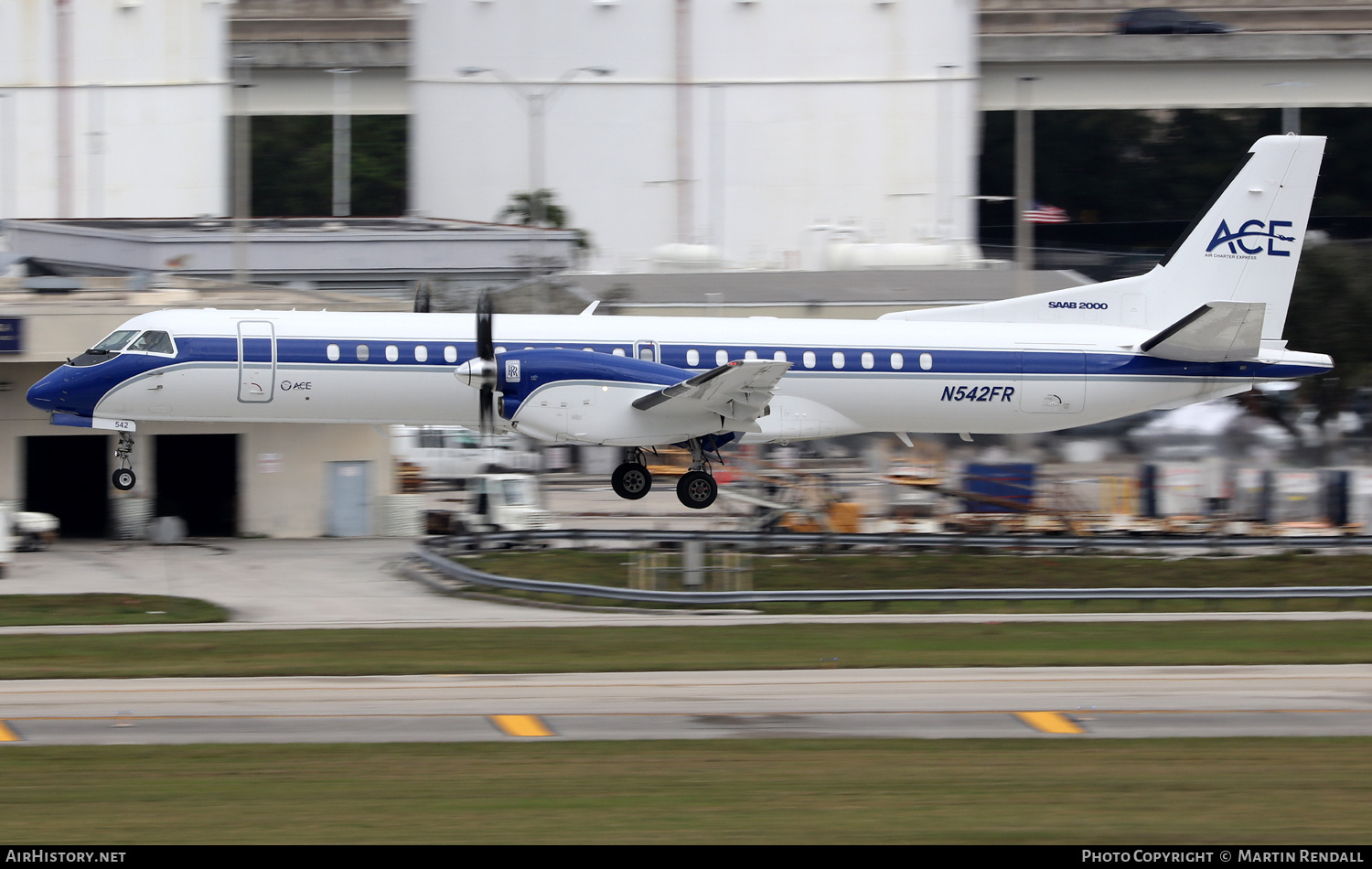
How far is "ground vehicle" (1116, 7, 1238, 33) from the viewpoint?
7088cm

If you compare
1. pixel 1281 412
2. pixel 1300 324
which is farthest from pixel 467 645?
pixel 1300 324

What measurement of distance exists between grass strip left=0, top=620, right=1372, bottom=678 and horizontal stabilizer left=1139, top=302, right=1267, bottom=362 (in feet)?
20.7

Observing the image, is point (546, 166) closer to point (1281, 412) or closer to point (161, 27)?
point (161, 27)

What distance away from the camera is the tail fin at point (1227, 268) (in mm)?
28688

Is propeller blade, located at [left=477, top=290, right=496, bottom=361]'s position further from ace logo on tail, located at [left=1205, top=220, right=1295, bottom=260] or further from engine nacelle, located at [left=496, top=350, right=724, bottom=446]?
ace logo on tail, located at [left=1205, top=220, right=1295, bottom=260]

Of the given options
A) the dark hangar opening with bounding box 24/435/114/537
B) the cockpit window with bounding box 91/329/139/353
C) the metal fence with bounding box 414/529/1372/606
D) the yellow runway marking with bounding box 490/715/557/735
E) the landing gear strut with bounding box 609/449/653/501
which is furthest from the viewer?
the dark hangar opening with bounding box 24/435/114/537

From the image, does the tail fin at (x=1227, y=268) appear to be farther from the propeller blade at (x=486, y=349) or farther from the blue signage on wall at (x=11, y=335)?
the blue signage on wall at (x=11, y=335)

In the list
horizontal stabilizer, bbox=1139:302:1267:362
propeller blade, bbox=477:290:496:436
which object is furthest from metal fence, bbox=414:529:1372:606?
horizontal stabilizer, bbox=1139:302:1267:362

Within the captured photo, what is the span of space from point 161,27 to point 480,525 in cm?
3719

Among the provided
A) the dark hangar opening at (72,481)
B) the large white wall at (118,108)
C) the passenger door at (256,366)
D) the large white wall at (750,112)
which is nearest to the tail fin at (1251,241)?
the passenger door at (256,366)

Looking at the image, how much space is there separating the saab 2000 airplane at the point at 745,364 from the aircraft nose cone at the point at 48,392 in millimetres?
36

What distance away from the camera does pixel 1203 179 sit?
7369 cm

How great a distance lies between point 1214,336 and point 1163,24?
1948 inches

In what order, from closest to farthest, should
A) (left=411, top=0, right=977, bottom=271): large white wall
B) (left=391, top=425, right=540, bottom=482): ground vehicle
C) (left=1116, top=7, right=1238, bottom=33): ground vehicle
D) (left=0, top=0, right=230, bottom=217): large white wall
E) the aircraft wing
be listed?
1. the aircraft wing
2. (left=391, top=425, right=540, bottom=482): ground vehicle
3. (left=0, top=0, right=230, bottom=217): large white wall
4. (left=411, top=0, right=977, bottom=271): large white wall
5. (left=1116, top=7, right=1238, bottom=33): ground vehicle
